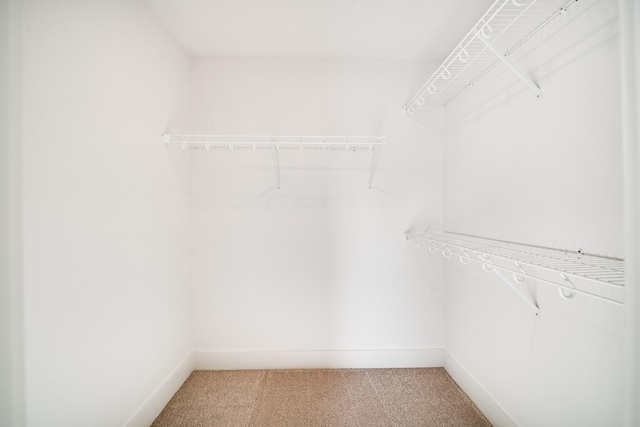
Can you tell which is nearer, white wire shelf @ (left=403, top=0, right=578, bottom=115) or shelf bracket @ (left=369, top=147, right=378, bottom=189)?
white wire shelf @ (left=403, top=0, right=578, bottom=115)

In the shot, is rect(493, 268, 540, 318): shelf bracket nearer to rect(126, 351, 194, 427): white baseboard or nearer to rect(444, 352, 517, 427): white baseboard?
rect(444, 352, 517, 427): white baseboard

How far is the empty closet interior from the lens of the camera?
97cm

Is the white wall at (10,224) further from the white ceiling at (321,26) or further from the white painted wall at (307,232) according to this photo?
the white painted wall at (307,232)

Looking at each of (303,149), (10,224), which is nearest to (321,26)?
(303,149)

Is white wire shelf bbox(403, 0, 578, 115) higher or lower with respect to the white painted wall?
higher

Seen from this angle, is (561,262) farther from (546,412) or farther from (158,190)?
(158,190)

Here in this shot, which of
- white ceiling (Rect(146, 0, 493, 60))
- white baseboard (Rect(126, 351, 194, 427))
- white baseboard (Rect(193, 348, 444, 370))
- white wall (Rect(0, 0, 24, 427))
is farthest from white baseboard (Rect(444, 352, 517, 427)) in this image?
white ceiling (Rect(146, 0, 493, 60))

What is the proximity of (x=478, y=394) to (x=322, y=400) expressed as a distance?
1.03 m

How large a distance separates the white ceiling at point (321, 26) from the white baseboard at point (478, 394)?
2.39 metres

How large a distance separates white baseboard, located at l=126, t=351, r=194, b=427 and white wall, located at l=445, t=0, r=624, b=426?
6.80 ft

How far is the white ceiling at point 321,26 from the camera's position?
1.52 m

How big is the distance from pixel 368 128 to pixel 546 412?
6.52 ft

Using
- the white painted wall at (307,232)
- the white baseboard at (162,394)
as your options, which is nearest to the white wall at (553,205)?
the white painted wall at (307,232)

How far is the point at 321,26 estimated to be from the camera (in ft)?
5.57
